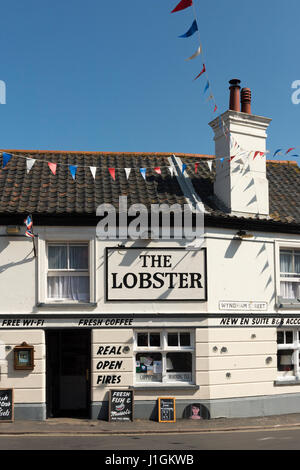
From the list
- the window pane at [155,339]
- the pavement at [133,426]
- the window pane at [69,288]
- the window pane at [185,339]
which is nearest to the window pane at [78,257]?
A: the window pane at [69,288]

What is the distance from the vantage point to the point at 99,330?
1605 cm

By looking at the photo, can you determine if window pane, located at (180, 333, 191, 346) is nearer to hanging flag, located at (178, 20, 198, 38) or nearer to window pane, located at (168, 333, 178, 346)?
window pane, located at (168, 333, 178, 346)

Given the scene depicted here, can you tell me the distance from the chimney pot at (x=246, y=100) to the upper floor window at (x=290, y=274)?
14.7ft

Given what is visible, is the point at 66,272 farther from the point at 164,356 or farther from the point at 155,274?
the point at 164,356

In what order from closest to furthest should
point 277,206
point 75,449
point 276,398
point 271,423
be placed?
point 75,449
point 271,423
point 276,398
point 277,206

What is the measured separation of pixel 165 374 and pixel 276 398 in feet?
11.1

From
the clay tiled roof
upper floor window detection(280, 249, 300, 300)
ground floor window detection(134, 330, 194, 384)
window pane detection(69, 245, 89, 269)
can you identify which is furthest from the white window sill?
the clay tiled roof

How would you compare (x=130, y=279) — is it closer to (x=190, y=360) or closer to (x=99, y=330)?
(x=99, y=330)

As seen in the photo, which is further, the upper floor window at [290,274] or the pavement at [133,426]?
the upper floor window at [290,274]

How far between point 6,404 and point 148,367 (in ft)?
12.4

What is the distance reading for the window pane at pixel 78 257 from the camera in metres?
16.4

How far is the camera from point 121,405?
51.3 feet

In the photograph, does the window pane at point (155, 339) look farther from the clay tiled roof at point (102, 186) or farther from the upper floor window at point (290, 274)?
the upper floor window at point (290, 274)

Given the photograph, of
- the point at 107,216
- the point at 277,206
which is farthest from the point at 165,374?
the point at 277,206
